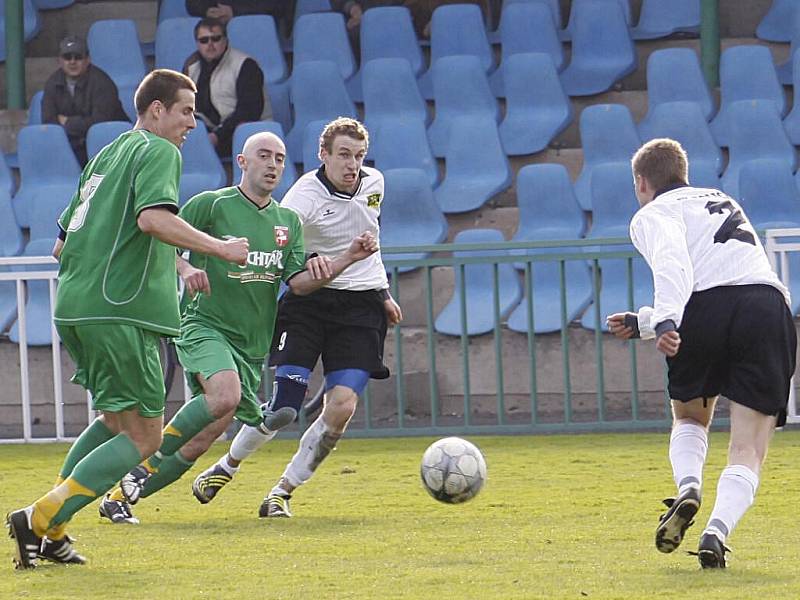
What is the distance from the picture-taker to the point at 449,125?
14.0 metres

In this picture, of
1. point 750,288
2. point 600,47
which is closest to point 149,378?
point 750,288

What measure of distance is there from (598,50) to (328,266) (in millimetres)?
8044

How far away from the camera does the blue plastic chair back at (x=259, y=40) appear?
598 inches

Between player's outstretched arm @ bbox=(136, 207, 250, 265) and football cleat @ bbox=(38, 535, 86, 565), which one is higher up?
player's outstretched arm @ bbox=(136, 207, 250, 265)

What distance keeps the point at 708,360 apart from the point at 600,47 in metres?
9.45

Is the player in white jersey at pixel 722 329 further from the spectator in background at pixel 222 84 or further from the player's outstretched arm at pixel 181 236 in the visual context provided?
the spectator in background at pixel 222 84

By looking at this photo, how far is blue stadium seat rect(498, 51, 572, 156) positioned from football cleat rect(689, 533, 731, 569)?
8.91 m

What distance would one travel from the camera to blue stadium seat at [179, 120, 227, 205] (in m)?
13.8

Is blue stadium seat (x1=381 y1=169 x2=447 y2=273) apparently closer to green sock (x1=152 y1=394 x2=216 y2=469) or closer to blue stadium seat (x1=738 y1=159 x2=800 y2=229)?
blue stadium seat (x1=738 y1=159 x2=800 y2=229)

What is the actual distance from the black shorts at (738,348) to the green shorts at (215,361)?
2.29 meters

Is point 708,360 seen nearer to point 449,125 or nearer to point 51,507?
point 51,507

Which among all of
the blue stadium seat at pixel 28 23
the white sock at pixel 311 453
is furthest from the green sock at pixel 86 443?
the blue stadium seat at pixel 28 23

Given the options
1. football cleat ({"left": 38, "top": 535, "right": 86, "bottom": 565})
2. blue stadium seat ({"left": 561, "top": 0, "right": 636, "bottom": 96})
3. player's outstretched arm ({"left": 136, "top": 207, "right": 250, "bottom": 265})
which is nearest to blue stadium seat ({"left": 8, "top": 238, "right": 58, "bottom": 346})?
blue stadium seat ({"left": 561, "top": 0, "right": 636, "bottom": 96})

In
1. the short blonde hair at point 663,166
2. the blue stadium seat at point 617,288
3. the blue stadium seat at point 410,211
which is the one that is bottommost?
the blue stadium seat at point 617,288
